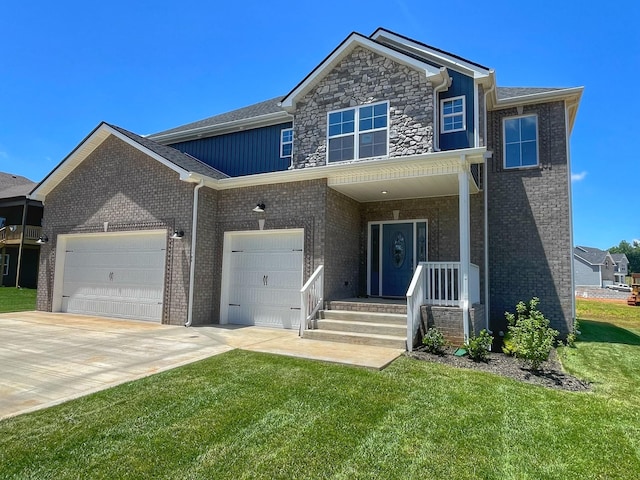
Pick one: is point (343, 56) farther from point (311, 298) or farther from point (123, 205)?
point (123, 205)

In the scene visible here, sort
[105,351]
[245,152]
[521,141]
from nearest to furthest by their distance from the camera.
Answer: [105,351] → [521,141] → [245,152]

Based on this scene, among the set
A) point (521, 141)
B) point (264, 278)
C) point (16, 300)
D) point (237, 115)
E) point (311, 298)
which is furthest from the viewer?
point (16, 300)

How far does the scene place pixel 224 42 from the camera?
11.7 meters

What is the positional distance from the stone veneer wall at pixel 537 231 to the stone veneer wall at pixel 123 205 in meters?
8.65

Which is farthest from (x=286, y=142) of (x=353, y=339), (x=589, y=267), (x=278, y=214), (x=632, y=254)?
(x=632, y=254)

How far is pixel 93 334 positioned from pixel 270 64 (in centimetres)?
917

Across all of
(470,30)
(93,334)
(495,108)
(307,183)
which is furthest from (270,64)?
(93,334)

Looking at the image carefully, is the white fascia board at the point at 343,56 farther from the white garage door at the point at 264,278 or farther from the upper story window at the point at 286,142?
the white garage door at the point at 264,278

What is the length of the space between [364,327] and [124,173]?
8677 mm

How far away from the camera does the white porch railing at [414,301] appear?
23.2 feet

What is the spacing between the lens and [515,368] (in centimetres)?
620

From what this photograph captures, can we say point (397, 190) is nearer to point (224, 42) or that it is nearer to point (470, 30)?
point (470, 30)

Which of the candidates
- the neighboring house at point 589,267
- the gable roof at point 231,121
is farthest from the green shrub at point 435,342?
the neighboring house at point 589,267

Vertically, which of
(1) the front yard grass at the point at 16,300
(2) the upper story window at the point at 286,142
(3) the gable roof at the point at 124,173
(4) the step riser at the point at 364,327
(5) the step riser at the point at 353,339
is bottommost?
(1) the front yard grass at the point at 16,300
